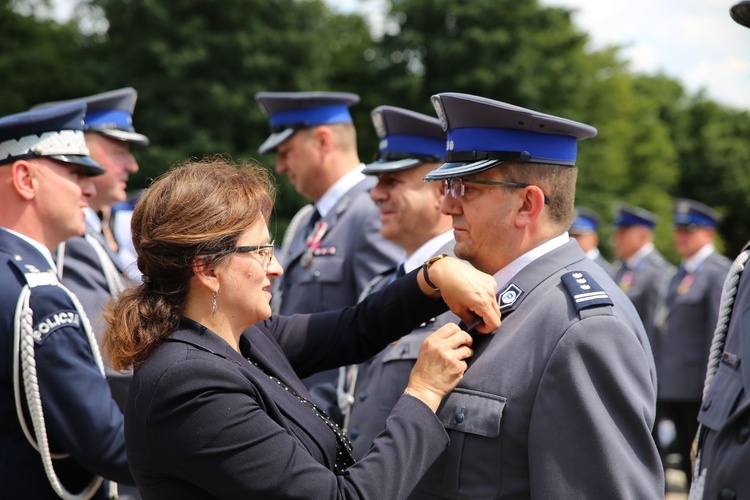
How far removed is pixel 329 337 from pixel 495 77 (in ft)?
84.5

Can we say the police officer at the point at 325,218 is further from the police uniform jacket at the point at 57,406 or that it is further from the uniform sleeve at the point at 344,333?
the police uniform jacket at the point at 57,406

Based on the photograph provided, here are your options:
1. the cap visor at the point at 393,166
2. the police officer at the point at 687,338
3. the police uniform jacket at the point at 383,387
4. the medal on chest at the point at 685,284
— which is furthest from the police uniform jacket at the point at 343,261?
the medal on chest at the point at 685,284

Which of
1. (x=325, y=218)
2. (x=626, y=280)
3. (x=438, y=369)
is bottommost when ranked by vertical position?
(x=626, y=280)

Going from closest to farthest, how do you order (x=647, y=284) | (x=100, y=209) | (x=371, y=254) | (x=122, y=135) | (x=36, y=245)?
(x=36, y=245) → (x=371, y=254) → (x=122, y=135) → (x=100, y=209) → (x=647, y=284)

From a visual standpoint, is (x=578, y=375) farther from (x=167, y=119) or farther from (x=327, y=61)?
(x=327, y=61)

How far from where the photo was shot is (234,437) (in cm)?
226

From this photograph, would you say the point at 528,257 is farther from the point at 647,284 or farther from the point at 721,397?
the point at 647,284

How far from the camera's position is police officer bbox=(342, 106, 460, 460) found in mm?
3676

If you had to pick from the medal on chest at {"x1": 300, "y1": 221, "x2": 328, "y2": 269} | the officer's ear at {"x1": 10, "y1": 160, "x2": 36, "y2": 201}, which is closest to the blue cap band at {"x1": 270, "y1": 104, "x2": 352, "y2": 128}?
the medal on chest at {"x1": 300, "y1": 221, "x2": 328, "y2": 269}

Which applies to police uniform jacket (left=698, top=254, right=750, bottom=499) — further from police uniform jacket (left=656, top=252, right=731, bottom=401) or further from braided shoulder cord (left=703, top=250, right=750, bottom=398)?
police uniform jacket (left=656, top=252, right=731, bottom=401)

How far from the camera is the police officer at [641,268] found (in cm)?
1068

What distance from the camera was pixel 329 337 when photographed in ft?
10.3

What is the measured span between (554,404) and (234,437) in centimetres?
84

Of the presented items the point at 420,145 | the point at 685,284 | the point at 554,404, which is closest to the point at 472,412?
the point at 554,404
